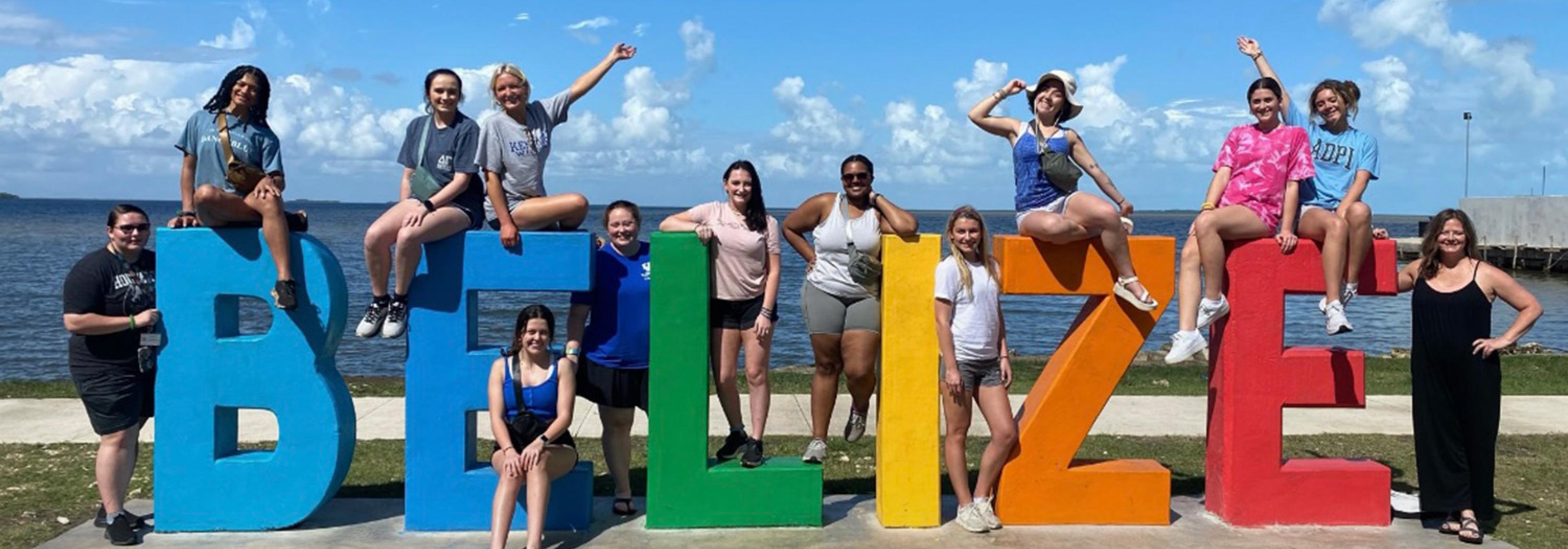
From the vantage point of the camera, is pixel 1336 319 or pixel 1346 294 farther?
pixel 1346 294

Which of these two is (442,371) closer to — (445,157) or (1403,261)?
(445,157)

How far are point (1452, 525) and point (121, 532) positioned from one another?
274 inches

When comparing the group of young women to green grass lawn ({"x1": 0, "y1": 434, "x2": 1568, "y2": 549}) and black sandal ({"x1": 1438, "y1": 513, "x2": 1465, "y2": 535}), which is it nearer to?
black sandal ({"x1": 1438, "y1": 513, "x2": 1465, "y2": 535})

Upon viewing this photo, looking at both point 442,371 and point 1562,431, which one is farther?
point 1562,431

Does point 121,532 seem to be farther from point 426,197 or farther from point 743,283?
point 743,283

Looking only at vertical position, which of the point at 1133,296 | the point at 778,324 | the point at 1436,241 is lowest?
the point at 778,324

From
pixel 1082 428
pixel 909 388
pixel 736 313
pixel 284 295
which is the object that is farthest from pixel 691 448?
pixel 284 295

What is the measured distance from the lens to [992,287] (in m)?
6.37

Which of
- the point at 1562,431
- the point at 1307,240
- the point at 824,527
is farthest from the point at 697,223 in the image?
the point at 1562,431

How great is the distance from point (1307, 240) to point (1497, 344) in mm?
1099

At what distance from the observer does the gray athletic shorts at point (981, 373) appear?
6.39 m

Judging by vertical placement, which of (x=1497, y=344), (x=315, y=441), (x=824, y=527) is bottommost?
(x=824, y=527)

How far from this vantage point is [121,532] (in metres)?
6.17

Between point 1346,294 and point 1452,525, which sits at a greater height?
point 1346,294
